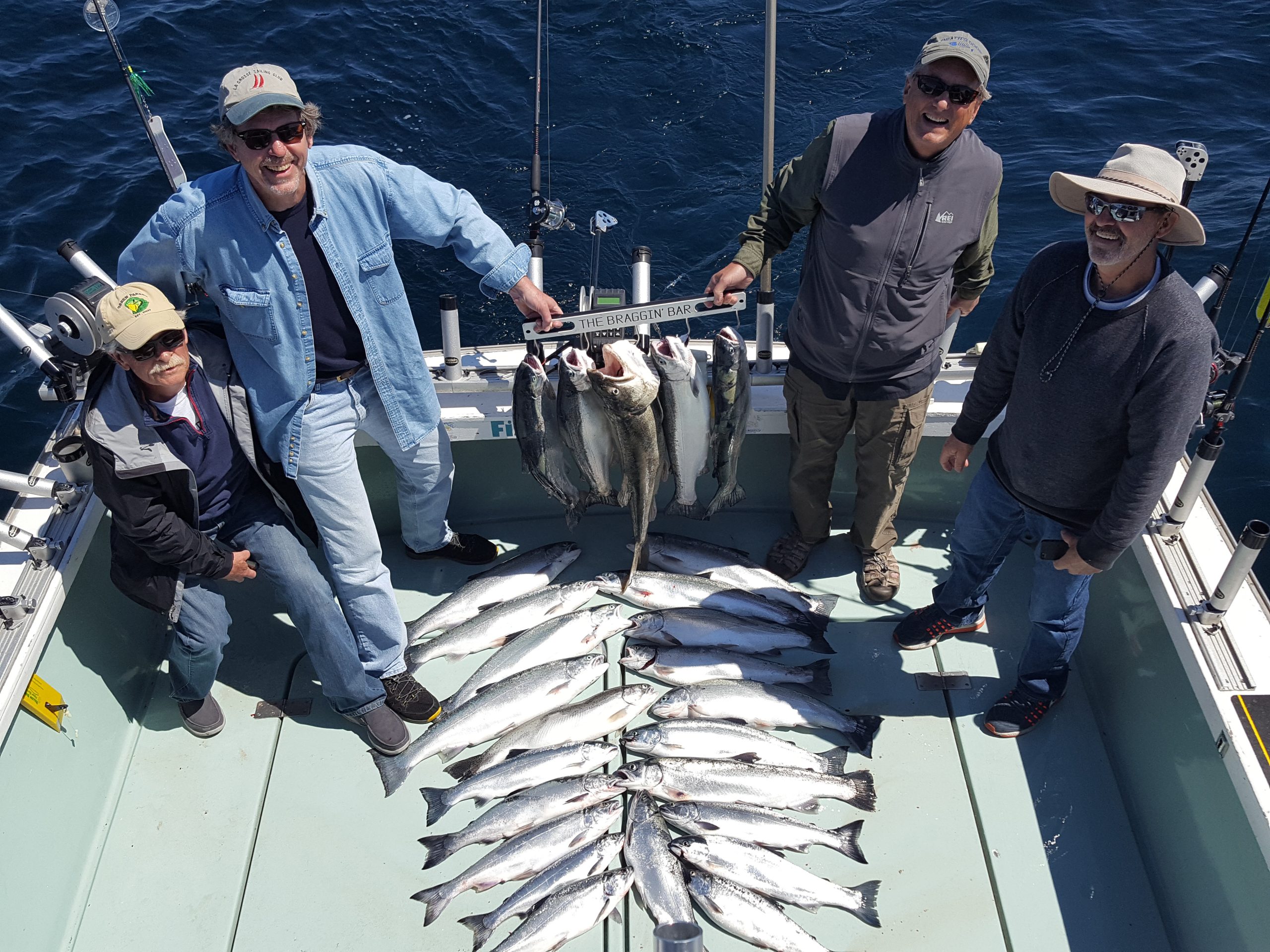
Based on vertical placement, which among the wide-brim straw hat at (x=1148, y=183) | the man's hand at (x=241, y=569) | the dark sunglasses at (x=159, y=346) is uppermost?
the wide-brim straw hat at (x=1148, y=183)

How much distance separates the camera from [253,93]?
3.11 meters

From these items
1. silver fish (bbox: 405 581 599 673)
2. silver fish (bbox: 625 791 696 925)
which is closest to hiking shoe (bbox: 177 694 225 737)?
silver fish (bbox: 405 581 599 673)

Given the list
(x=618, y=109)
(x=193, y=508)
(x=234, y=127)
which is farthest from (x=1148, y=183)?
(x=618, y=109)

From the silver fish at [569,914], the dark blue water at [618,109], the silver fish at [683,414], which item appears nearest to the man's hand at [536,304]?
the silver fish at [683,414]

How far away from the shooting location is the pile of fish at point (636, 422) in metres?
4.04

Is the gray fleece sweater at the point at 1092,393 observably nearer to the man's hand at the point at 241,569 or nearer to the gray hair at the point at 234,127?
the gray hair at the point at 234,127

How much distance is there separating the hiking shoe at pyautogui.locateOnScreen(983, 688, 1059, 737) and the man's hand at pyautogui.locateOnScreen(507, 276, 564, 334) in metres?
2.47

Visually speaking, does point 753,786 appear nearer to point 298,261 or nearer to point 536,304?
point 536,304

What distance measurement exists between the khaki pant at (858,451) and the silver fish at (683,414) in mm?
440

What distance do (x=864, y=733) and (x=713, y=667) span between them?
28.4 inches

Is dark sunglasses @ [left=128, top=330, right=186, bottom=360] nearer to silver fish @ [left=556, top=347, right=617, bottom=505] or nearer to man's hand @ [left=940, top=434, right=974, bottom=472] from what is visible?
silver fish @ [left=556, top=347, right=617, bottom=505]

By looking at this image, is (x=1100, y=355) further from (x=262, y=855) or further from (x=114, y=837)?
(x=114, y=837)

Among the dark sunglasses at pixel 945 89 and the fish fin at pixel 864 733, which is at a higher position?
the dark sunglasses at pixel 945 89

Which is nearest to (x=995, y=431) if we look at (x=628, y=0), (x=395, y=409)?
(x=395, y=409)
